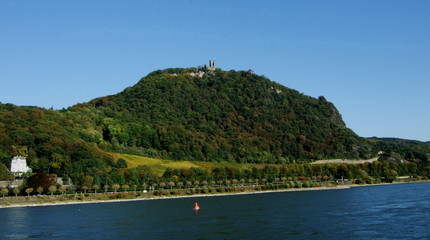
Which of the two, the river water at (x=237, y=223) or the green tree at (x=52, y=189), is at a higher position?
the green tree at (x=52, y=189)

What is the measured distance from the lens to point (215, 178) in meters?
148

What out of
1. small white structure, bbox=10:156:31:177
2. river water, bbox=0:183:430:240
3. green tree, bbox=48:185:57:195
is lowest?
river water, bbox=0:183:430:240

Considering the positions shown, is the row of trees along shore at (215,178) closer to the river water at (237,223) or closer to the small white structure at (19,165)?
the small white structure at (19,165)

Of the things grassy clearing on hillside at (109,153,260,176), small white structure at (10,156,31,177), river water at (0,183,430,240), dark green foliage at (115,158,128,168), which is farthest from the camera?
grassy clearing on hillside at (109,153,260,176)

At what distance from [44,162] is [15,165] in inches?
322

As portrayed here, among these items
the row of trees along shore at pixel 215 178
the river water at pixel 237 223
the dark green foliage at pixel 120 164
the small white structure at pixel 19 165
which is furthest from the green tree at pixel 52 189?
the dark green foliage at pixel 120 164

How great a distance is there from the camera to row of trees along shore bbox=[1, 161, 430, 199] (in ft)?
367

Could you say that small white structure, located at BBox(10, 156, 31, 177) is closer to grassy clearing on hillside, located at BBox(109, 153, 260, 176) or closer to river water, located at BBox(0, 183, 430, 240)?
grassy clearing on hillside, located at BBox(109, 153, 260, 176)

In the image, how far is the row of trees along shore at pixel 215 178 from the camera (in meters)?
112

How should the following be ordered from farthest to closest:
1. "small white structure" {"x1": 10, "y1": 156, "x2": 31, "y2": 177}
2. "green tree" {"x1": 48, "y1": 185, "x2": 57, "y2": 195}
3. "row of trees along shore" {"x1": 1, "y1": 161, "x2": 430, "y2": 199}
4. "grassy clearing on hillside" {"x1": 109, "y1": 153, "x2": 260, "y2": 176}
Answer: "grassy clearing on hillside" {"x1": 109, "y1": 153, "x2": 260, "y2": 176} < "small white structure" {"x1": 10, "y1": 156, "x2": 31, "y2": 177} < "row of trees along shore" {"x1": 1, "y1": 161, "x2": 430, "y2": 199} < "green tree" {"x1": 48, "y1": 185, "x2": 57, "y2": 195}

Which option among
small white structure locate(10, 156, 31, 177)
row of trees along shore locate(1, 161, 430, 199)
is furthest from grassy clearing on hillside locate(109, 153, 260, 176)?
small white structure locate(10, 156, 31, 177)

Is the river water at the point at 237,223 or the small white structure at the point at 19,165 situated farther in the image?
the small white structure at the point at 19,165

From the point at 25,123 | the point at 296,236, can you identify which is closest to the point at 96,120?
the point at 25,123

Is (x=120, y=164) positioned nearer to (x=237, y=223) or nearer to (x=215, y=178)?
(x=215, y=178)
